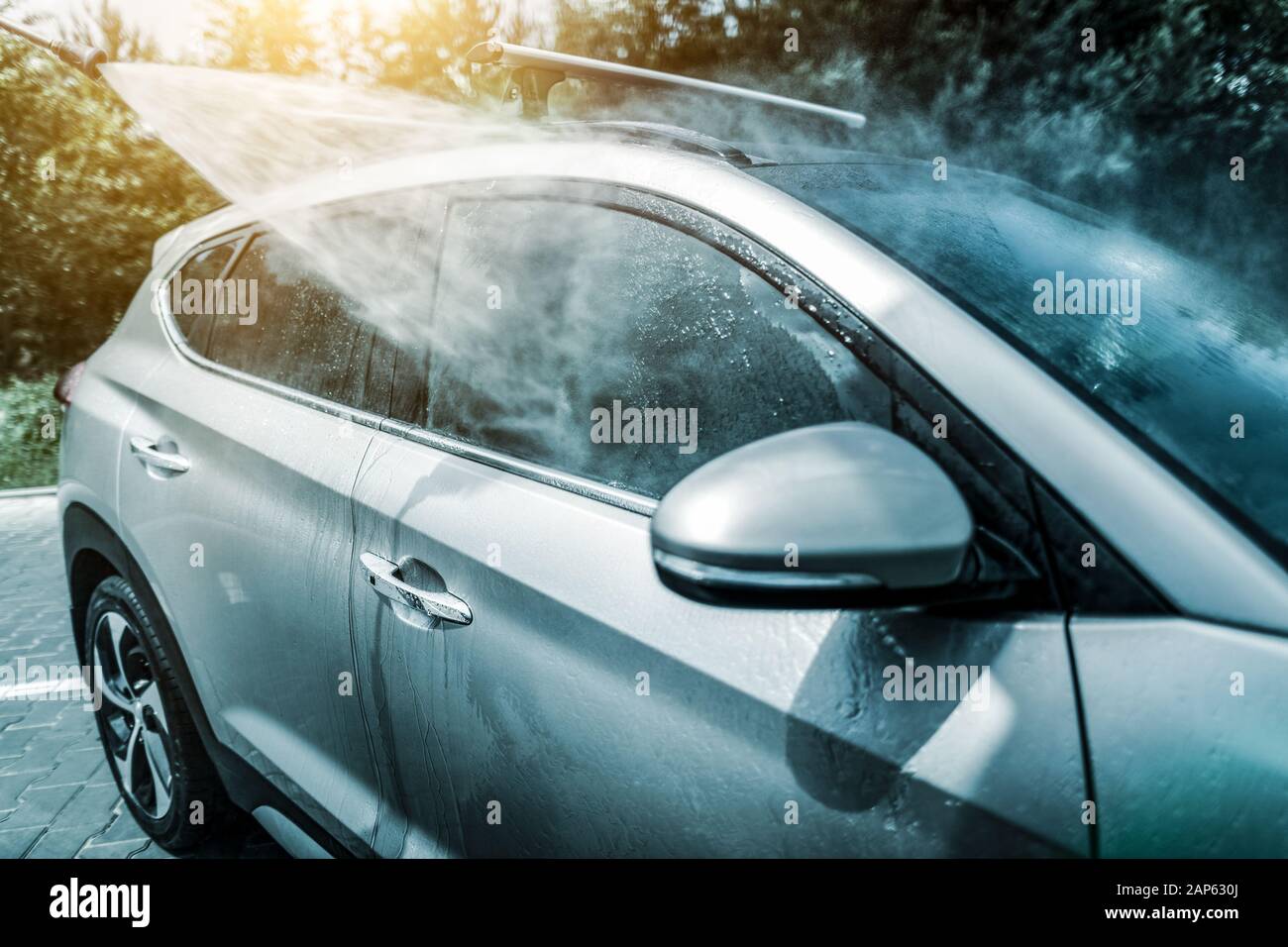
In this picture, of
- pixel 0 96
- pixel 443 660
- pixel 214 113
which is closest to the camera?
pixel 443 660

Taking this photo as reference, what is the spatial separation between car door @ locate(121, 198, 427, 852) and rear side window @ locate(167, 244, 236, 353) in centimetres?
1

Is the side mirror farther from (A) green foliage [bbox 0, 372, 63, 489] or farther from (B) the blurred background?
(A) green foliage [bbox 0, 372, 63, 489]

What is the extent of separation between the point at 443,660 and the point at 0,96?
1043 cm

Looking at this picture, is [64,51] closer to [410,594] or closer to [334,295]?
[334,295]

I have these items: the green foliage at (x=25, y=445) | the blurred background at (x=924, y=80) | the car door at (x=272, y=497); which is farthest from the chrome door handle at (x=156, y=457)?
the green foliage at (x=25, y=445)

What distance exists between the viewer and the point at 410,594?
5.80ft

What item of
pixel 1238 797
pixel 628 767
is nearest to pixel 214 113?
pixel 628 767

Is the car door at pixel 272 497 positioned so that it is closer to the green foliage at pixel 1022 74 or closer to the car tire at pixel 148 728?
the car tire at pixel 148 728

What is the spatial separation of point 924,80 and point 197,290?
15.0 ft

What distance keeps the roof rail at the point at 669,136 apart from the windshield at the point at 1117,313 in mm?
90

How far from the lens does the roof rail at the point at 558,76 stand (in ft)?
8.34
